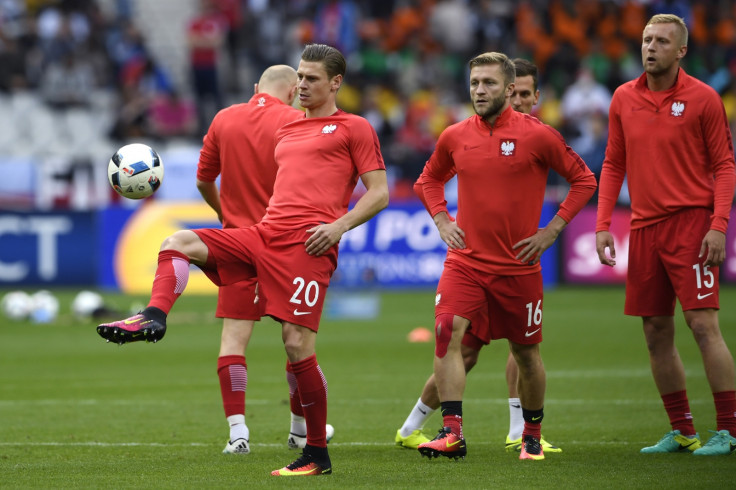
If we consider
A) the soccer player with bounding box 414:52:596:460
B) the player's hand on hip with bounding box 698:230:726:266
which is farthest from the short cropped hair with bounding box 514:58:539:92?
the player's hand on hip with bounding box 698:230:726:266

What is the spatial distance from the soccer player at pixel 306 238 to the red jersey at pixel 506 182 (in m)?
0.79

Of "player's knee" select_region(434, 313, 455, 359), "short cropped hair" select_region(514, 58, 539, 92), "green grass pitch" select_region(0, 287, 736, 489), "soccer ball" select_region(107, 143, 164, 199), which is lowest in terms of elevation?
"green grass pitch" select_region(0, 287, 736, 489)

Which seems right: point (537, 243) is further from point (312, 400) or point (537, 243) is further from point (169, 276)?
point (169, 276)

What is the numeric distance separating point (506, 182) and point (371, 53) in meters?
20.9

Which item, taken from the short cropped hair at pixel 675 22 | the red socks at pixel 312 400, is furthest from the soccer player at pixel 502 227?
the short cropped hair at pixel 675 22

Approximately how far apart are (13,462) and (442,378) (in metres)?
2.62

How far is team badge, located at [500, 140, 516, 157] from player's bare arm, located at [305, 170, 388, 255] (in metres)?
0.91

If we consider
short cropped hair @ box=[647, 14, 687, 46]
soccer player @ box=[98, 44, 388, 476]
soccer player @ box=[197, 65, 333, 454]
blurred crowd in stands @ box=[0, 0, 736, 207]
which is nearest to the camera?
soccer player @ box=[98, 44, 388, 476]

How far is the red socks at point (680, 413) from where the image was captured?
26.1 feet

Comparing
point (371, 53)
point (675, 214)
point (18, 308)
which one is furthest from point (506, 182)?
point (371, 53)

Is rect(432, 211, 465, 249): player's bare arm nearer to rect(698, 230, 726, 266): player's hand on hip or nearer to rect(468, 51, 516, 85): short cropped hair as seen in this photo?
rect(468, 51, 516, 85): short cropped hair

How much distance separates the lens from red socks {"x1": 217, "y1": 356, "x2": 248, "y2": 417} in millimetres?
8070

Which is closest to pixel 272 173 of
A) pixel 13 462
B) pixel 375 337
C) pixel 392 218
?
pixel 13 462

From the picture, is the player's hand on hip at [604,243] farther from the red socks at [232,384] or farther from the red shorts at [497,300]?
the red socks at [232,384]
